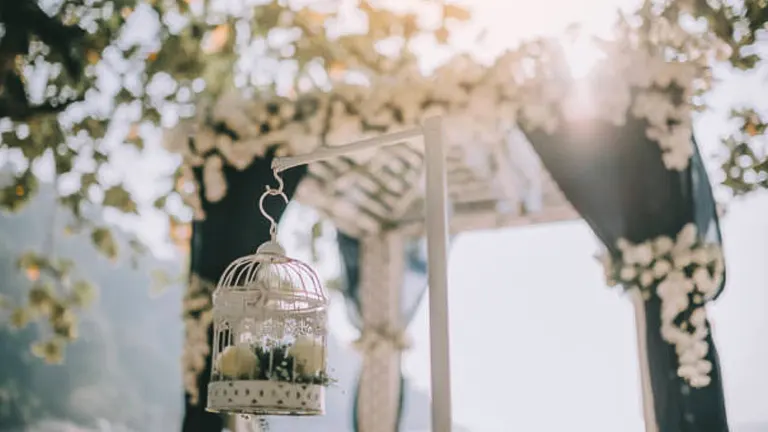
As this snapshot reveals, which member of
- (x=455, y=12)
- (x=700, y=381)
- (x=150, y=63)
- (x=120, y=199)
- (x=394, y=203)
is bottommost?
(x=700, y=381)

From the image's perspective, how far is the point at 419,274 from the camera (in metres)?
3.89

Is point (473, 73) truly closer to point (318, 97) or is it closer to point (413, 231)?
point (318, 97)

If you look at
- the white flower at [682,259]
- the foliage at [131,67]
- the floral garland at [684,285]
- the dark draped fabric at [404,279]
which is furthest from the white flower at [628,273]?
the dark draped fabric at [404,279]

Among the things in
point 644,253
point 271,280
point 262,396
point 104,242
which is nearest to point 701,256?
point 644,253

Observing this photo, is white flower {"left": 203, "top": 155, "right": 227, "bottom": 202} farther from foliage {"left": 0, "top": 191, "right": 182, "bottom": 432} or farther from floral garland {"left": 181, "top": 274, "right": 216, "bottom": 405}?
foliage {"left": 0, "top": 191, "right": 182, "bottom": 432}

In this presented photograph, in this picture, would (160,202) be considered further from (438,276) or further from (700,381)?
(700,381)

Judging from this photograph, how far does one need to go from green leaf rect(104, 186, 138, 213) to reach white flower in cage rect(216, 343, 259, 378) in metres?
1.05


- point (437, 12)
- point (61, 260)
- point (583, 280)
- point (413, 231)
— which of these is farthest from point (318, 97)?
point (413, 231)

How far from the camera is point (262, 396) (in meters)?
1.49

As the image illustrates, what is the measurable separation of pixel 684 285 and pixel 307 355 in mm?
1248

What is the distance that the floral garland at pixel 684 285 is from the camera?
83.7 inches

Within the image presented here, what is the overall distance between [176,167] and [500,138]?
47.4 inches

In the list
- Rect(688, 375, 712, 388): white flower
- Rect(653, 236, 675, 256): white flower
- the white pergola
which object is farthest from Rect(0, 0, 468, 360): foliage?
Rect(688, 375, 712, 388): white flower

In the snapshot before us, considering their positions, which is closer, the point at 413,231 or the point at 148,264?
the point at 148,264
